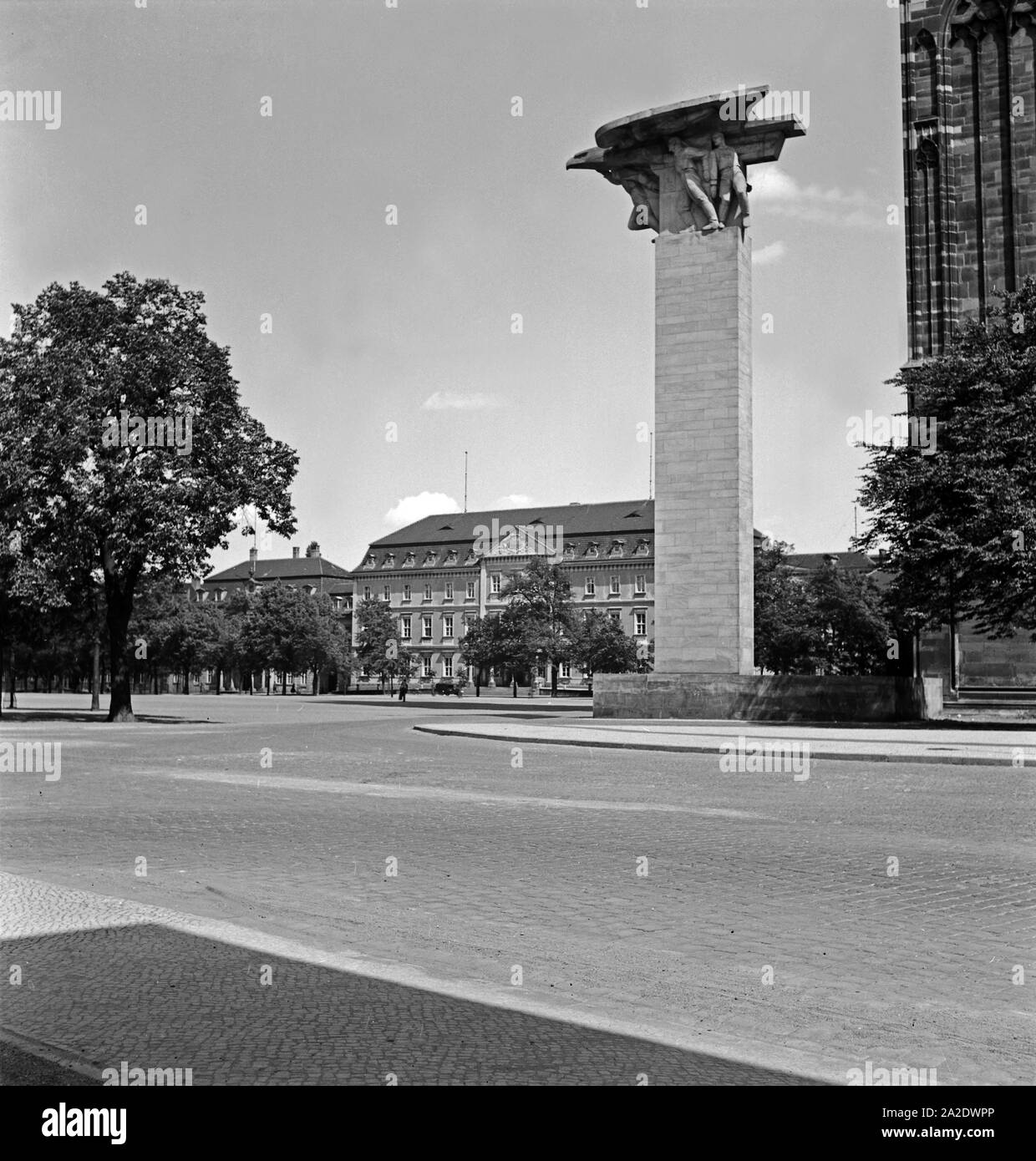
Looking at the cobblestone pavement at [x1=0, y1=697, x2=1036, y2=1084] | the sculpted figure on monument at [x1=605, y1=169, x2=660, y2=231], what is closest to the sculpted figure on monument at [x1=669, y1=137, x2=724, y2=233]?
the sculpted figure on monument at [x1=605, y1=169, x2=660, y2=231]

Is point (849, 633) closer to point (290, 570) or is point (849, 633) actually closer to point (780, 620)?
point (780, 620)

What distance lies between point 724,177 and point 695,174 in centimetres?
103

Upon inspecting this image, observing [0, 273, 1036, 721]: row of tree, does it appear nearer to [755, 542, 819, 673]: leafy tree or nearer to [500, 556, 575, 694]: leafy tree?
[755, 542, 819, 673]: leafy tree

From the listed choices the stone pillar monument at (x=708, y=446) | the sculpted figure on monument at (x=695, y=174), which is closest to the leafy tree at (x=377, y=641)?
the stone pillar monument at (x=708, y=446)

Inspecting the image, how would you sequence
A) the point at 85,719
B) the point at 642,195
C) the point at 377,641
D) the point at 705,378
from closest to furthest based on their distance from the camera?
the point at 705,378, the point at 642,195, the point at 85,719, the point at 377,641

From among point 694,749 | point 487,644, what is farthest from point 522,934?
point 487,644

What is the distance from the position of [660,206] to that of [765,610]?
125ft

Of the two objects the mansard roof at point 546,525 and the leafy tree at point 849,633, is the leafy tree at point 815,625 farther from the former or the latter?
the mansard roof at point 546,525

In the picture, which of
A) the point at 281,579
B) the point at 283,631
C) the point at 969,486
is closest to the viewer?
the point at 969,486

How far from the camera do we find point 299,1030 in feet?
19.2

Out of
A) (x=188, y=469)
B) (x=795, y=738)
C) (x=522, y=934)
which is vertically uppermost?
(x=188, y=469)

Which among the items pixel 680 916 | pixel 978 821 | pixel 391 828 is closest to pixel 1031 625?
pixel 978 821

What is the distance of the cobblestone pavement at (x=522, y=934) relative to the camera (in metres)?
5.65

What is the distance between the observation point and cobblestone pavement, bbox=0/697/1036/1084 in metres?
5.65
